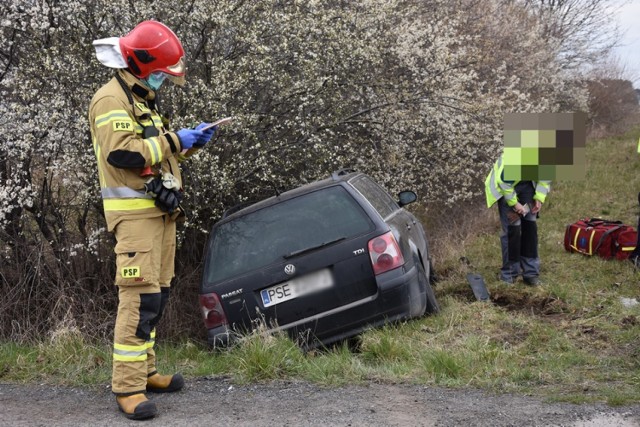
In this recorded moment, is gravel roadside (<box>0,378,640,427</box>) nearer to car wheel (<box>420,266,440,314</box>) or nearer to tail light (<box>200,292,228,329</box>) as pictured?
tail light (<box>200,292,228,329</box>)

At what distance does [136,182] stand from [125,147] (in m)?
0.25

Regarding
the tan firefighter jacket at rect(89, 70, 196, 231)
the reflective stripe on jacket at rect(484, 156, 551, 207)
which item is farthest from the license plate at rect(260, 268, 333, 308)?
the reflective stripe on jacket at rect(484, 156, 551, 207)

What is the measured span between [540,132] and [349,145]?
2.30 metres

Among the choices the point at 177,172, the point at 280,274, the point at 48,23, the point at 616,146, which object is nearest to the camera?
the point at 177,172

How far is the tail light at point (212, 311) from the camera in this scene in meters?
5.36

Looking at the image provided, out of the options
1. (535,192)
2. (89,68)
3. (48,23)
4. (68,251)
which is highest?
(48,23)

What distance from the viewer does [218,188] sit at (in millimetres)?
6844

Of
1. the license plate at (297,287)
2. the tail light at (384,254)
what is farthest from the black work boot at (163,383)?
the tail light at (384,254)

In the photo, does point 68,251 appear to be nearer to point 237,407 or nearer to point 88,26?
point 88,26

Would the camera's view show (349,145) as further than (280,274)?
Yes

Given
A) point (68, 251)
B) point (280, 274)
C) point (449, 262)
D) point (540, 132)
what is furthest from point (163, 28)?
point (449, 262)

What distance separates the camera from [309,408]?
382 centimetres

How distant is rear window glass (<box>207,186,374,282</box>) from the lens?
17.7 ft

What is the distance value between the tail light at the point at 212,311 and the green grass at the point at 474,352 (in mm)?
253
